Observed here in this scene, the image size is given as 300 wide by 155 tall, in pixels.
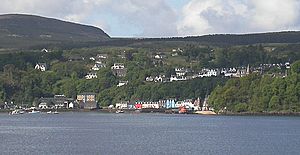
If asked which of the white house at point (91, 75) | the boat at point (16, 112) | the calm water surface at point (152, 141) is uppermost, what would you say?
the white house at point (91, 75)

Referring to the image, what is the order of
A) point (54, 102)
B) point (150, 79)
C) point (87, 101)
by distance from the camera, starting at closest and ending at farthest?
point (87, 101), point (54, 102), point (150, 79)

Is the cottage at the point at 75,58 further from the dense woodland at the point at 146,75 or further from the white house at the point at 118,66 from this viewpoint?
the white house at the point at 118,66

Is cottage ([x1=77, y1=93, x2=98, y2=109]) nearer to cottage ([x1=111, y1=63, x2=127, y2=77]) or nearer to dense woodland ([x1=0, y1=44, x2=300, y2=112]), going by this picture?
dense woodland ([x1=0, y1=44, x2=300, y2=112])

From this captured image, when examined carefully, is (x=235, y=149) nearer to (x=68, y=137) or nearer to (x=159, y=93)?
(x=68, y=137)

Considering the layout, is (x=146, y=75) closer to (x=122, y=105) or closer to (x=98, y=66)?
(x=122, y=105)

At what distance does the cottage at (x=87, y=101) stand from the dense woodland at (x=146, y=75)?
137 centimetres

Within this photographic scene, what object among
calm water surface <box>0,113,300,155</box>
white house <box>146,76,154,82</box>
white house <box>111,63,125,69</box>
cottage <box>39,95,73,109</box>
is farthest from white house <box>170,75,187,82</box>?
calm water surface <box>0,113,300,155</box>

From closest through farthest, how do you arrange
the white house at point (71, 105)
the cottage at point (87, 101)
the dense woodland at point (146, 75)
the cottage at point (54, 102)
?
the dense woodland at point (146, 75) < the cottage at point (87, 101) < the cottage at point (54, 102) < the white house at point (71, 105)

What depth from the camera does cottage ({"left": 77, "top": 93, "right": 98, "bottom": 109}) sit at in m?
145

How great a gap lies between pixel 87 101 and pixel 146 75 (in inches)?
566

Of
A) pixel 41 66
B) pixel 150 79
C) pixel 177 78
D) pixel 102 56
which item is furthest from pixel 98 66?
pixel 177 78

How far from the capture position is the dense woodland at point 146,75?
11488 cm

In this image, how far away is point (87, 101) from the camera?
146375 mm

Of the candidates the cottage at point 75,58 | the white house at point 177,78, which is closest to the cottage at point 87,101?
the white house at point 177,78
